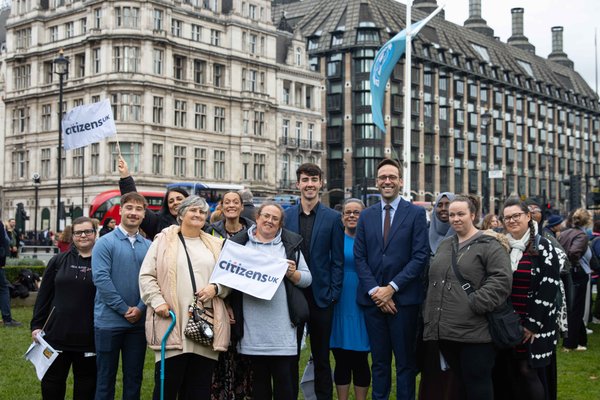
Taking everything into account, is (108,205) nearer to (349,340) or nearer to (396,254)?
(349,340)

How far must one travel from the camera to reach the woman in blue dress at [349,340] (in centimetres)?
816

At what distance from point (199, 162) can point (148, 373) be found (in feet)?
169

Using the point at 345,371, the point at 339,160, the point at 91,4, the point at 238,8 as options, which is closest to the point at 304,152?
the point at 339,160

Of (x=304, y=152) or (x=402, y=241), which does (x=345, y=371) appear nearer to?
(x=402, y=241)

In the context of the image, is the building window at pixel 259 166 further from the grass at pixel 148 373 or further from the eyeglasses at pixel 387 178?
the eyeglasses at pixel 387 178

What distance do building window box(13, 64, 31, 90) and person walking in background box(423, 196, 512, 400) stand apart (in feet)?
205

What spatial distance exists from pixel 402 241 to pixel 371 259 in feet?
1.20

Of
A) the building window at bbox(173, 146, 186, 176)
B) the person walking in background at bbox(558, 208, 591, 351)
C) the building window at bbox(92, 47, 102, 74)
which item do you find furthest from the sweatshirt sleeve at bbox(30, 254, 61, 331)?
the building window at bbox(92, 47, 102, 74)

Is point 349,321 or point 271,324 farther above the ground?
point 271,324

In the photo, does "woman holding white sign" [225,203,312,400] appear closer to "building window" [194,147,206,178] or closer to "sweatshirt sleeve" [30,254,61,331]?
"sweatshirt sleeve" [30,254,61,331]

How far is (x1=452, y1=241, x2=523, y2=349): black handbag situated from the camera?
693cm

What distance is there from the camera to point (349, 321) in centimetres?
820

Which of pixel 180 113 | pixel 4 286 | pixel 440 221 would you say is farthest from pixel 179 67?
pixel 440 221

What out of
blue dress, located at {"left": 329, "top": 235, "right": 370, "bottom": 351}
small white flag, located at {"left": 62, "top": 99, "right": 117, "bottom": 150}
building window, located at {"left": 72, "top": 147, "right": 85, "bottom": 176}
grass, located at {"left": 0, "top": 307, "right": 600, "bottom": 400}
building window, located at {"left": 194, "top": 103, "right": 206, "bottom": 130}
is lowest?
grass, located at {"left": 0, "top": 307, "right": 600, "bottom": 400}
